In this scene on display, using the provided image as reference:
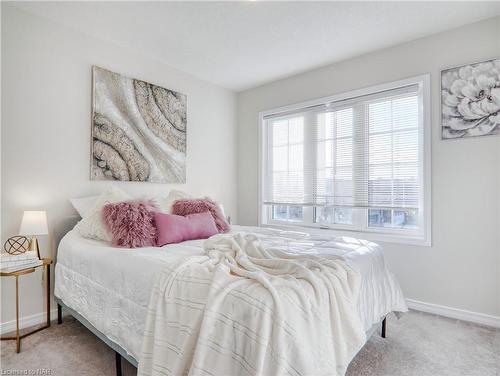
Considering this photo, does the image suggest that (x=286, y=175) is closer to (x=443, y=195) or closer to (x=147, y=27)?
(x=443, y=195)

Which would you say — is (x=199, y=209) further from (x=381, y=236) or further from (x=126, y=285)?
(x=381, y=236)

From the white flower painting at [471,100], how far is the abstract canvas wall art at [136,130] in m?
2.79

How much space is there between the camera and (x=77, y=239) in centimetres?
228

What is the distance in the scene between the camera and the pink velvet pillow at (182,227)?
7.40ft

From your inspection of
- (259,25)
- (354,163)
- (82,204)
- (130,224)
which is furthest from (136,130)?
(354,163)

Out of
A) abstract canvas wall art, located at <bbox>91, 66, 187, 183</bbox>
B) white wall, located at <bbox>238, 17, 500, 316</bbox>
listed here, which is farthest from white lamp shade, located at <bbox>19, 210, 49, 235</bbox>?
white wall, located at <bbox>238, 17, 500, 316</bbox>

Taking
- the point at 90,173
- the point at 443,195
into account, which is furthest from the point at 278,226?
the point at 90,173

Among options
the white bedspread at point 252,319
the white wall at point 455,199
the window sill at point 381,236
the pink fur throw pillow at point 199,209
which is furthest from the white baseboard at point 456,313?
the pink fur throw pillow at point 199,209

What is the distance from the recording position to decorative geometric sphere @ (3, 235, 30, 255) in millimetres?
2264

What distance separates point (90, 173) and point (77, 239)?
731 mm

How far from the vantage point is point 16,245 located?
2303 millimetres

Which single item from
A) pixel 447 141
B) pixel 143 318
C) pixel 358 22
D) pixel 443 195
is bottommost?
pixel 143 318

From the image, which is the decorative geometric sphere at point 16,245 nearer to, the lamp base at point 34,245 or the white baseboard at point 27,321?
the lamp base at point 34,245

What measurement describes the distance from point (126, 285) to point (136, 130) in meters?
1.90
